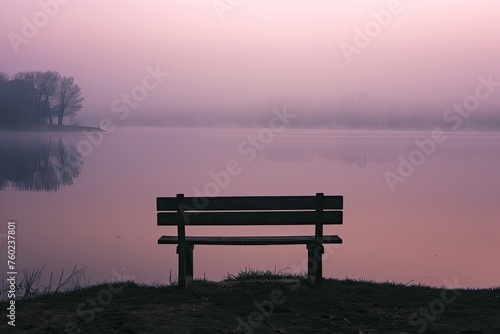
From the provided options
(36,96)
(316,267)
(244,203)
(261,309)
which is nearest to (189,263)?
(244,203)

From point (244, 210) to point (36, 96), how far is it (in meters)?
107

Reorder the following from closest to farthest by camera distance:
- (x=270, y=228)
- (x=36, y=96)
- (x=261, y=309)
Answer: (x=261, y=309) → (x=270, y=228) → (x=36, y=96)

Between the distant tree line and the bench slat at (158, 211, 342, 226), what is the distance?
4106 inches

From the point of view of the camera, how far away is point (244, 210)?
7359 mm

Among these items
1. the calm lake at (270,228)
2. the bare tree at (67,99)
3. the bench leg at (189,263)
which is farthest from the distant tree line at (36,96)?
the bench leg at (189,263)

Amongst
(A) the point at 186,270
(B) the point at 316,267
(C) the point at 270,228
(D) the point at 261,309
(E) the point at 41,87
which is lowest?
(C) the point at 270,228

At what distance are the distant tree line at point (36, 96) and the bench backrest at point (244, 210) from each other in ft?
342

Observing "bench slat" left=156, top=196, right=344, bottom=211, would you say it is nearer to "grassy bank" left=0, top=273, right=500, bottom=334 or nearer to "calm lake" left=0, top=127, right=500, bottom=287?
"grassy bank" left=0, top=273, right=500, bottom=334

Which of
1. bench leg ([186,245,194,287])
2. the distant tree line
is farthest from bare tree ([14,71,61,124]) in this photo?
bench leg ([186,245,194,287])

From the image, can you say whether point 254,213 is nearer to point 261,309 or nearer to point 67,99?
point 261,309

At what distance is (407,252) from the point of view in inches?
577

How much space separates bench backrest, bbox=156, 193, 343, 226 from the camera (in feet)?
23.9

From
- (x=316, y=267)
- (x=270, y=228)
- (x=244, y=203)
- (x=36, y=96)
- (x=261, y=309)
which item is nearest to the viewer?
(x=261, y=309)

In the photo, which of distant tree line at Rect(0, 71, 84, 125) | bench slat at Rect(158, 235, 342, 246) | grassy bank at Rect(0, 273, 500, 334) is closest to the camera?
grassy bank at Rect(0, 273, 500, 334)
